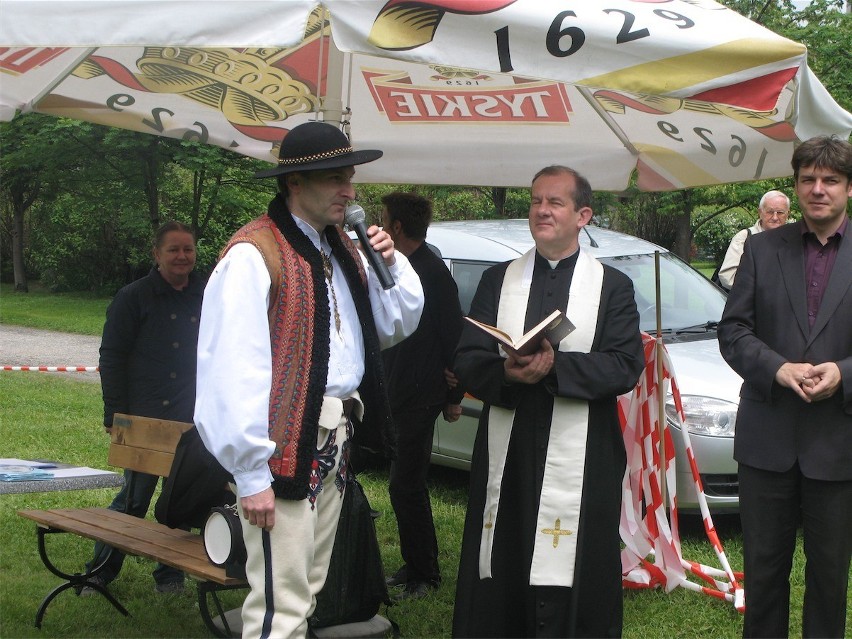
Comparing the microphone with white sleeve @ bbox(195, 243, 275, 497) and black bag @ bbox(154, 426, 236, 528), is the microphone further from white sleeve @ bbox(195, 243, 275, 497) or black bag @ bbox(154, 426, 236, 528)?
black bag @ bbox(154, 426, 236, 528)

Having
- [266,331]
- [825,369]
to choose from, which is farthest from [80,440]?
[825,369]

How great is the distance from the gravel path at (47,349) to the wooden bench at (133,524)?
9.15m

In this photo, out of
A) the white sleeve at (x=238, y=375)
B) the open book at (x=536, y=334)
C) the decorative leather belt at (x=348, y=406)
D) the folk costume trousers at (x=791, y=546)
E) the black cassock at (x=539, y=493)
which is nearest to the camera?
the white sleeve at (x=238, y=375)

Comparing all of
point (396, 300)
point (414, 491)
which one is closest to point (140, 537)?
point (414, 491)

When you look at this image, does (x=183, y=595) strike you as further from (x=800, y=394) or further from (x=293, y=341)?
(x=800, y=394)

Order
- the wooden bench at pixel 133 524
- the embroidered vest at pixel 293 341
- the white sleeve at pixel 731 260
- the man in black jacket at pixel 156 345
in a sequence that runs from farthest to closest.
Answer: the white sleeve at pixel 731 260 → the man in black jacket at pixel 156 345 → the wooden bench at pixel 133 524 → the embroidered vest at pixel 293 341

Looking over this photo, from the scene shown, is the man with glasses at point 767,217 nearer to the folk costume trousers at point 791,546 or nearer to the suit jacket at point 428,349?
the suit jacket at point 428,349

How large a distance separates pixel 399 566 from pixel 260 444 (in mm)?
3100

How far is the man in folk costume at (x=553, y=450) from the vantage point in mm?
3934

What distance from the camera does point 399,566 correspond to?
19.2ft

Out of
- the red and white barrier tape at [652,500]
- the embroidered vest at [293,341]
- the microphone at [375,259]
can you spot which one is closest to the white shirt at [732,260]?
the red and white barrier tape at [652,500]

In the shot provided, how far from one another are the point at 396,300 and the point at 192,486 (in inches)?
43.1

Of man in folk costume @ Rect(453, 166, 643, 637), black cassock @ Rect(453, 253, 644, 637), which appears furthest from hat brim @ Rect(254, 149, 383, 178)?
black cassock @ Rect(453, 253, 644, 637)

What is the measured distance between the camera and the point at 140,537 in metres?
4.64
